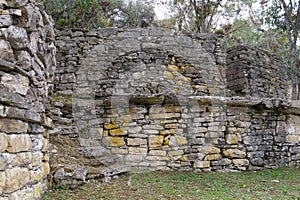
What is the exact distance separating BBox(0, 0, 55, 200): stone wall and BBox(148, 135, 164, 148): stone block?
8.21 ft

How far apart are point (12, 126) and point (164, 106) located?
345cm

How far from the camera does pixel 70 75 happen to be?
246 inches

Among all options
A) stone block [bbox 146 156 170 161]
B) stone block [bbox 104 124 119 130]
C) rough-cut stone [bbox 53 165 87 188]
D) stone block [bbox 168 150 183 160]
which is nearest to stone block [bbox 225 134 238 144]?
stone block [bbox 168 150 183 160]

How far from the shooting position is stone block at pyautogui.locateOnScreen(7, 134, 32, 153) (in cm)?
235

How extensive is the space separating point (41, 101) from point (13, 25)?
3.06ft

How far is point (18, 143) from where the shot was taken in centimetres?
249

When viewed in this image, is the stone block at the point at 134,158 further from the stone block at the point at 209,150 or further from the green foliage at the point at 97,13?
the green foliage at the point at 97,13

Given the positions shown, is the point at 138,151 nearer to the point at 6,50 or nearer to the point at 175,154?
the point at 175,154

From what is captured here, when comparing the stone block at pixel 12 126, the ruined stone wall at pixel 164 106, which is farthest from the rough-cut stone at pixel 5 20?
the ruined stone wall at pixel 164 106

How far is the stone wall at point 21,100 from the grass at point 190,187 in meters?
0.66

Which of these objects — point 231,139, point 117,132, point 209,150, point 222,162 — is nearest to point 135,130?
point 117,132

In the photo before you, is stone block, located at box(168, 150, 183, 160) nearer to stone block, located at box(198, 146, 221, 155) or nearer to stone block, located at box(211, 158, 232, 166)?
stone block, located at box(198, 146, 221, 155)

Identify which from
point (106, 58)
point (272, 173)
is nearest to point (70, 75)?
point (106, 58)

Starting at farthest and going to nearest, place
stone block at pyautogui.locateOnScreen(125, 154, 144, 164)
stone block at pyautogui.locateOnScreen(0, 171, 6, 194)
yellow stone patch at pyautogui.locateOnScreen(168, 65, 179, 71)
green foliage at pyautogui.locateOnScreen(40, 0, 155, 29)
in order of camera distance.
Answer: green foliage at pyautogui.locateOnScreen(40, 0, 155, 29) → yellow stone patch at pyautogui.locateOnScreen(168, 65, 179, 71) → stone block at pyautogui.locateOnScreen(125, 154, 144, 164) → stone block at pyautogui.locateOnScreen(0, 171, 6, 194)
